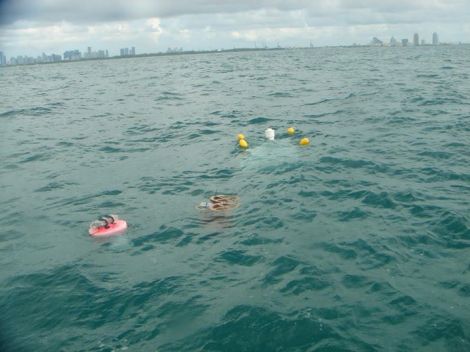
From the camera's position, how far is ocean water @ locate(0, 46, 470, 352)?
7.41 meters

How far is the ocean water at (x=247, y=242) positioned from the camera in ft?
24.3

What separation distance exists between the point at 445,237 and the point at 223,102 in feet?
85.9

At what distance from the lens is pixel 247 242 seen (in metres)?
10.6

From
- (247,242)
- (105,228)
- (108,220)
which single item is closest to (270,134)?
(247,242)

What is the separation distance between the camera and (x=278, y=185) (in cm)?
1457

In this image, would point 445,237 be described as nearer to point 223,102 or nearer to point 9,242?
point 9,242

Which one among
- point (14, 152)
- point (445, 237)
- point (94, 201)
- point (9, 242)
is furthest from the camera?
point (14, 152)

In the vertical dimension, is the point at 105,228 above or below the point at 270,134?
below

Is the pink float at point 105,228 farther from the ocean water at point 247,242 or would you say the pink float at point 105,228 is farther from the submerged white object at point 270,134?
the submerged white object at point 270,134

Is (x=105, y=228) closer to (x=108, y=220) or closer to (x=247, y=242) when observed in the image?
(x=108, y=220)

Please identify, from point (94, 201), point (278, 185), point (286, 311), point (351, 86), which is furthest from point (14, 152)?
point (351, 86)

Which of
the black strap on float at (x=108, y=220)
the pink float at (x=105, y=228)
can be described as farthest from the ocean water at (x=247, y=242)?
the black strap on float at (x=108, y=220)

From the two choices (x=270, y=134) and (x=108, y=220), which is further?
(x=270, y=134)

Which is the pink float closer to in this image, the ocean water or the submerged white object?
the ocean water
